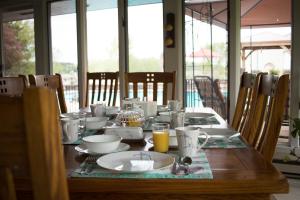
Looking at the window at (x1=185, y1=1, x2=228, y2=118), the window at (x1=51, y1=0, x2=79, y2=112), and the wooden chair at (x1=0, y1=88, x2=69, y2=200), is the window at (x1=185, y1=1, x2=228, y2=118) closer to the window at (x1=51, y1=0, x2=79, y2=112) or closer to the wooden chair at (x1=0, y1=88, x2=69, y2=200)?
the window at (x1=51, y1=0, x2=79, y2=112)

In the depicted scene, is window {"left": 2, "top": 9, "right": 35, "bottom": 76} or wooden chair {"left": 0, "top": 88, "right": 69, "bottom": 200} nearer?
A: wooden chair {"left": 0, "top": 88, "right": 69, "bottom": 200}

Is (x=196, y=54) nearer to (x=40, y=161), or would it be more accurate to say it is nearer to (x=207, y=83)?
(x=207, y=83)

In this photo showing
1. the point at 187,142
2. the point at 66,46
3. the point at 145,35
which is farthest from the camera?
the point at 66,46

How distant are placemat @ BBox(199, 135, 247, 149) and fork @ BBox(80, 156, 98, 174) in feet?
1.48

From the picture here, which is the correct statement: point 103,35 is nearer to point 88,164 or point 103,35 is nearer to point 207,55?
point 207,55

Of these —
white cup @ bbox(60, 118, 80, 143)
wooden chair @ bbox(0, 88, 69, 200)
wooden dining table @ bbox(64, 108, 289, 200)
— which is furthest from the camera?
white cup @ bbox(60, 118, 80, 143)

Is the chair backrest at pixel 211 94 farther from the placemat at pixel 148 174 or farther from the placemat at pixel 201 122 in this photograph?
the placemat at pixel 148 174

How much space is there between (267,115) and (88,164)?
0.80 metres

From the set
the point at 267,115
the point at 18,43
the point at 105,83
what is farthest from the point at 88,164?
the point at 18,43

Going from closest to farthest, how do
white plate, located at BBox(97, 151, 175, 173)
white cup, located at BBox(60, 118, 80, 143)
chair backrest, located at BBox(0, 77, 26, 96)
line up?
white plate, located at BBox(97, 151, 175, 173), white cup, located at BBox(60, 118, 80, 143), chair backrest, located at BBox(0, 77, 26, 96)

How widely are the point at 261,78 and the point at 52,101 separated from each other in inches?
51.3

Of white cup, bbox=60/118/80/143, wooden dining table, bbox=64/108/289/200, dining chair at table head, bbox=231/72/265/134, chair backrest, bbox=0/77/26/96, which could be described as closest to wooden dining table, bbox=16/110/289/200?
wooden dining table, bbox=64/108/289/200

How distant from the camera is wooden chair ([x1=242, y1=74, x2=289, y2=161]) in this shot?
48.9 inches

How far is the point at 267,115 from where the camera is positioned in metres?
1.41
